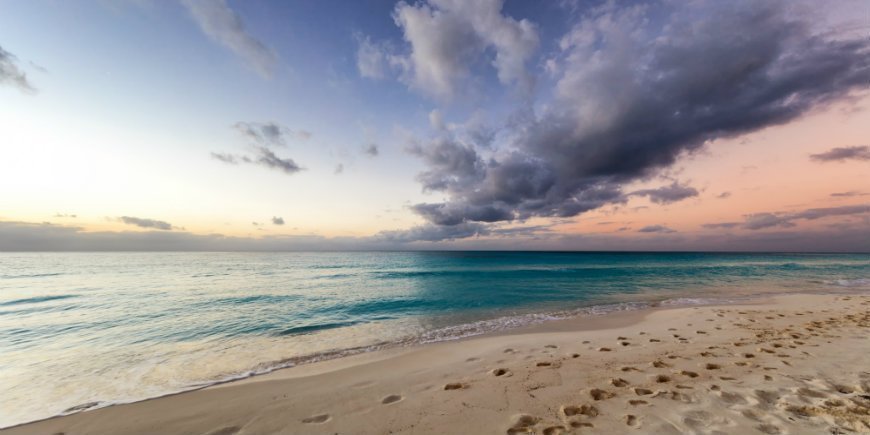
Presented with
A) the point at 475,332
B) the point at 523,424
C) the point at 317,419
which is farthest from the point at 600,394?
the point at 475,332

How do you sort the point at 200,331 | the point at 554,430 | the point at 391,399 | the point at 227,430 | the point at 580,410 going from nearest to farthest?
the point at 554,430 → the point at 580,410 → the point at 227,430 → the point at 391,399 → the point at 200,331

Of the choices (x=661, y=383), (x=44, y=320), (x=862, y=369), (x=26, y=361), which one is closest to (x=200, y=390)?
(x=26, y=361)

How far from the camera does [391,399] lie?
6512mm

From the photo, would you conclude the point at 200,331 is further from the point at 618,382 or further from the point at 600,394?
the point at 618,382

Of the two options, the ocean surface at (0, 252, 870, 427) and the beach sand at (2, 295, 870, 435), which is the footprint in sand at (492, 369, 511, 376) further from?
the ocean surface at (0, 252, 870, 427)

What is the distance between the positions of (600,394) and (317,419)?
547 centimetres

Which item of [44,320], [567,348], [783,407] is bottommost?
[44,320]

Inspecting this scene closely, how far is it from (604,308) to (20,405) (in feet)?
76.4

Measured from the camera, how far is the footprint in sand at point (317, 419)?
574 cm

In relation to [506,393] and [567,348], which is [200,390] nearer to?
[506,393]

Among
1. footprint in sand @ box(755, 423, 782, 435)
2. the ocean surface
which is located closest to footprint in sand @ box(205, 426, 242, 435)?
the ocean surface

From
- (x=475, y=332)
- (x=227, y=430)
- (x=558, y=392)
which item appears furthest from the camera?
(x=475, y=332)

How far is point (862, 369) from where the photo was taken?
6539mm

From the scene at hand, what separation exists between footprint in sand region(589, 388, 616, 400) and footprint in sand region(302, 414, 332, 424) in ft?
16.8
